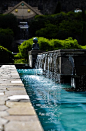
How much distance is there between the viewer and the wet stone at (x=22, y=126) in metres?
2.13

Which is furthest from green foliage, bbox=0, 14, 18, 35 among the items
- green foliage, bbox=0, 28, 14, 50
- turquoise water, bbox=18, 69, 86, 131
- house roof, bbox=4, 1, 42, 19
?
turquoise water, bbox=18, 69, 86, 131

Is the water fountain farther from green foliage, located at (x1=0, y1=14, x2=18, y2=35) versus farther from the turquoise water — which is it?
green foliage, located at (x1=0, y1=14, x2=18, y2=35)

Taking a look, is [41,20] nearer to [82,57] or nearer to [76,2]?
[76,2]

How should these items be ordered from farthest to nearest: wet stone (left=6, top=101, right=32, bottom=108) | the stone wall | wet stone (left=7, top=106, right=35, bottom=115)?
1. the stone wall
2. wet stone (left=6, top=101, right=32, bottom=108)
3. wet stone (left=7, top=106, right=35, bottom=115)

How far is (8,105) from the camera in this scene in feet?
10.1

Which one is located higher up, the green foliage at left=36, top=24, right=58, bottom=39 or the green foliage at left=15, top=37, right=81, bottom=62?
the green foliage at left=15, top=37, right=81, bottom=62

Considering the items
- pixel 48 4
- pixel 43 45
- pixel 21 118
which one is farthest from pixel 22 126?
pixel 48 4

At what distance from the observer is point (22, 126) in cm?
222

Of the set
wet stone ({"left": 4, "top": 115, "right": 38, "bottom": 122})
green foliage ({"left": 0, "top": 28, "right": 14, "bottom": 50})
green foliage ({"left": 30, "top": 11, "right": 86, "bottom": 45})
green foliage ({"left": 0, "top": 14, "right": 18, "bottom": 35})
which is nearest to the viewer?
wet stone ({"left": 4, "top": 115, "right": 38, "bottom": 122})

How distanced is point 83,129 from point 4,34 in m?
43.4

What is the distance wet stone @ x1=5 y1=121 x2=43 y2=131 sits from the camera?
2.13 m

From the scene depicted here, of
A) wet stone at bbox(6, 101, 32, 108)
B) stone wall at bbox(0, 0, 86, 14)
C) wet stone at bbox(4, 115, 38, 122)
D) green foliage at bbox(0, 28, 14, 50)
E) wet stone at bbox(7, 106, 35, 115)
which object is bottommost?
green foliage at bbox(0, 28, 14, 50)

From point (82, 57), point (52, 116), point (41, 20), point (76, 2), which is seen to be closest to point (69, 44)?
point (82, 57)

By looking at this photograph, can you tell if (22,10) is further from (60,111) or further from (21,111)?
(21,111)
